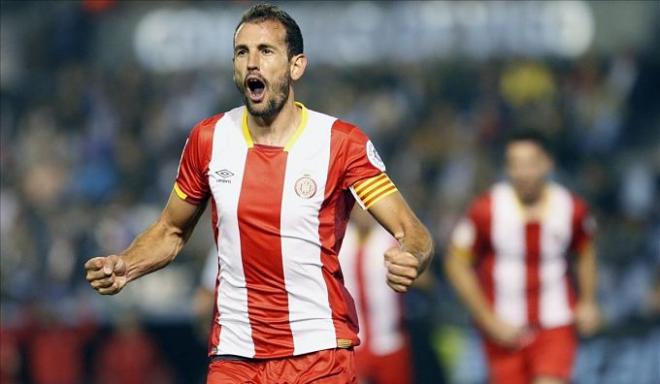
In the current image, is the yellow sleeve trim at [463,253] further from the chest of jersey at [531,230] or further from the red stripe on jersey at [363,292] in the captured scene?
the red stripe on jersey at [363,292]

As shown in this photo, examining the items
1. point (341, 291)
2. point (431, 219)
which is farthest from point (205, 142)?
point (431, 219)

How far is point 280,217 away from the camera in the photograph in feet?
18.0

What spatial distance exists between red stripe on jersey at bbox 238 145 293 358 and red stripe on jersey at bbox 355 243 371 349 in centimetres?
484

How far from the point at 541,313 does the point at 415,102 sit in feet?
17.3

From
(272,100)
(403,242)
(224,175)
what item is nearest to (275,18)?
(272,100)

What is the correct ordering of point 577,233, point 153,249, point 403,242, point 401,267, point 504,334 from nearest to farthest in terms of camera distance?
point 401,267, point 403,242, point 153,249, point 504,334, point 577,233

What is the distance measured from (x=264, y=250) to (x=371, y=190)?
0.50 m

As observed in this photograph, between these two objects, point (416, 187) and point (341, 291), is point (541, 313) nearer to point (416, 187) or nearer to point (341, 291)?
point (341, 291)

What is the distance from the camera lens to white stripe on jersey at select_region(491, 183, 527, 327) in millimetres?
8875

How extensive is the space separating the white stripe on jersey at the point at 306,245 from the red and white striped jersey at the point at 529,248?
3.50 m

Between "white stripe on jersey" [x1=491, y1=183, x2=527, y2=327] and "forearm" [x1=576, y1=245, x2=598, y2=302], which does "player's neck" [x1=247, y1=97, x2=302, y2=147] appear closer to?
"white stripe on jersey" [x1=491, y1=183, x2=527, y2=327]

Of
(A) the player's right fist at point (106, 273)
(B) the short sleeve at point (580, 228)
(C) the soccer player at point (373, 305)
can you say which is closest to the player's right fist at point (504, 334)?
(B) the short sleeve at point (580, 228)

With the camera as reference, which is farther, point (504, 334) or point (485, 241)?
point (485, 241)

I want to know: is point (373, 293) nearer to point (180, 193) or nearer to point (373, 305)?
point (373, 305)
